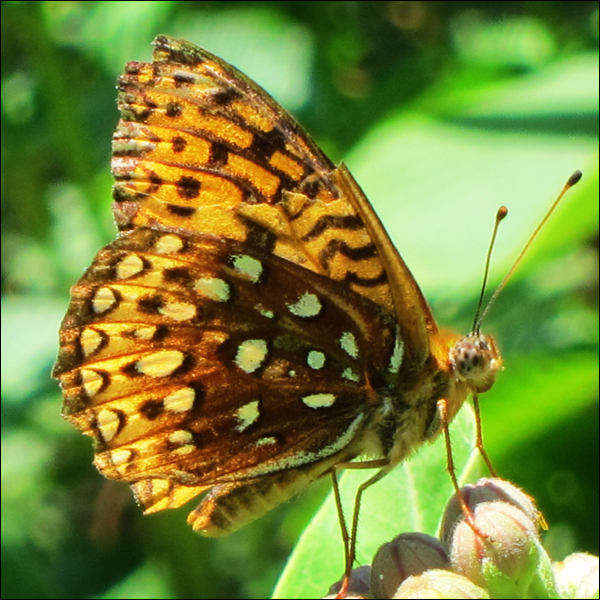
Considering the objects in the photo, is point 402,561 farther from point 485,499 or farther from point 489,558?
point 485,499

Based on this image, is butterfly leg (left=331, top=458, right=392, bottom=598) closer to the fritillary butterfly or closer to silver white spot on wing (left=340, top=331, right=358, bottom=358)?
the fritillary butterfly

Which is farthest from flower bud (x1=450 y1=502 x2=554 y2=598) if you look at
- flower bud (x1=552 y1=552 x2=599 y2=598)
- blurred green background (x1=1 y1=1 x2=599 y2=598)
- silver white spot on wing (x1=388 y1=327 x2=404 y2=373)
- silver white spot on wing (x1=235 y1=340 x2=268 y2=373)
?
blurred green background (x1=1 y1=1 x2=599 y2=598)

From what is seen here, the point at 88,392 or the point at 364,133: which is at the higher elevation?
the point at 364,133

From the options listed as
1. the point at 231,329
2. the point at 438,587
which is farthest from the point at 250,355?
the point at 438,587

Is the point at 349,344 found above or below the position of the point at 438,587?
above

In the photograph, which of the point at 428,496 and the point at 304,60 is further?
the point at 304,60

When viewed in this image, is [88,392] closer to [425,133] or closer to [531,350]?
[531,350]

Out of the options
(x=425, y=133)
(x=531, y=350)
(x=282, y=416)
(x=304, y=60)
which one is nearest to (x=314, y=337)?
(x=282, y=416)
